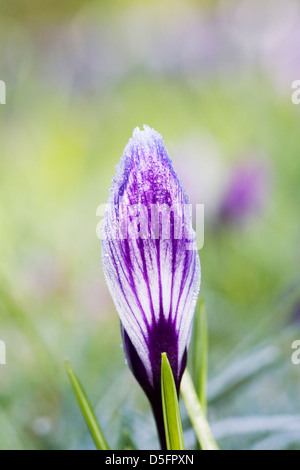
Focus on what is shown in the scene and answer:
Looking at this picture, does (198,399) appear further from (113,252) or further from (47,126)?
(47,126)

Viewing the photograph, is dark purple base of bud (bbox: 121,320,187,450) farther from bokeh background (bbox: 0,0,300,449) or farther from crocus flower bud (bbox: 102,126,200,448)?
bokeh background (bbox: 0,0,300,449)

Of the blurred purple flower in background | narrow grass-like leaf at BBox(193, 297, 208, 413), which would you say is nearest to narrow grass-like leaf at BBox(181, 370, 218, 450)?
narrow grass-like leaf at BBox(193, 297, 208, 413)

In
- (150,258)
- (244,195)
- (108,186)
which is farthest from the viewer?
(108,186)

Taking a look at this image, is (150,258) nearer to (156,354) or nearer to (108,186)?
(156,354)

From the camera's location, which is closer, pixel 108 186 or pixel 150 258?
pixel 150 258

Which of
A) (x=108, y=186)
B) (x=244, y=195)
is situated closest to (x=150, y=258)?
(x=244, y=195)

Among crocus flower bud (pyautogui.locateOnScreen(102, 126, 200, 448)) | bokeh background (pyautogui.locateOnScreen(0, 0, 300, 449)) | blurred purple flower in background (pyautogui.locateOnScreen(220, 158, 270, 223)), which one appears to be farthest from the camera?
blurred purple flower in background (pyautogui.locateOnScreen(220, 158, 270, 223))

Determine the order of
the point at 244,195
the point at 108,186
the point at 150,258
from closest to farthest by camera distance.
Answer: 1. the point at 150,258
2. the point at 244,195
3. the point at 108,186
